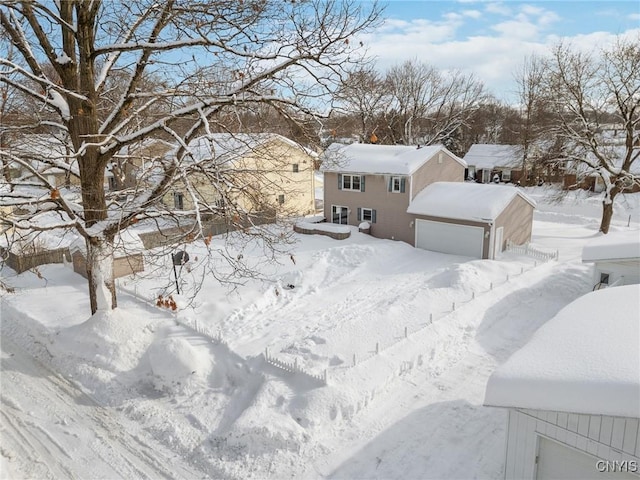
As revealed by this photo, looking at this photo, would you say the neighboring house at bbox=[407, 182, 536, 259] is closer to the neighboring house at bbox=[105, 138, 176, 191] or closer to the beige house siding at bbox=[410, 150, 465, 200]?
the beige house siding at bbox=[410, 150, 465, 200]

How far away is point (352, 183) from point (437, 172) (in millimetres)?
5163

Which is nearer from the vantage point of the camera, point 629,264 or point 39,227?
point 39,227

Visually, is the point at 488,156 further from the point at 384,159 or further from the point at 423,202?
the point at 423,202

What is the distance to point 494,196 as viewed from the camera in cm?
2300

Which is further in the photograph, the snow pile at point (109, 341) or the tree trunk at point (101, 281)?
the tree trunk at point (101, 281)

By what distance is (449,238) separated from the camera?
2339 centimetres

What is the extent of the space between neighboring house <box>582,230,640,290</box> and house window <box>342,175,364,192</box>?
44.3ft

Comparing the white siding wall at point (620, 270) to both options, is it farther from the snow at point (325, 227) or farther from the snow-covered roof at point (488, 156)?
the snow-covered roof at point (488, 156)

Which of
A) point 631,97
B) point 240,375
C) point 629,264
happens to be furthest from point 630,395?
point 631,97

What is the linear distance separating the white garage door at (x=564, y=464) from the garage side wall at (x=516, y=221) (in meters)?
16.0

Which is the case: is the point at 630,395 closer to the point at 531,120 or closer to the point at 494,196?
the point at 494,196

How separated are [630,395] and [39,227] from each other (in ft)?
39.2

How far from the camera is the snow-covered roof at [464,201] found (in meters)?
22.1

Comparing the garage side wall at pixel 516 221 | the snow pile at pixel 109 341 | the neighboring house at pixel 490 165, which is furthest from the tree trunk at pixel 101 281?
the neighboring house at pixel 490 165
